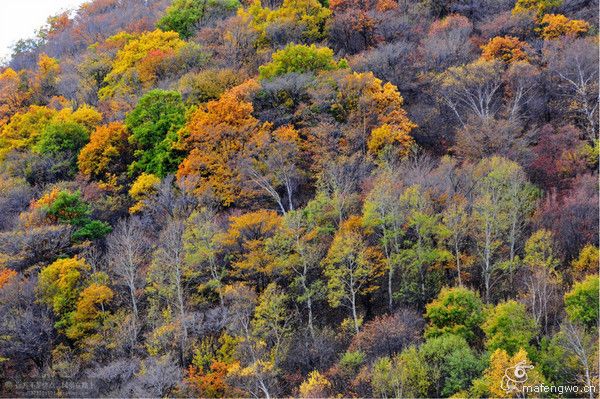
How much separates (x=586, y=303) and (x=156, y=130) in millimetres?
32432

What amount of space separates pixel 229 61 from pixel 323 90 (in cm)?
1576

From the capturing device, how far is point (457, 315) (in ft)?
107

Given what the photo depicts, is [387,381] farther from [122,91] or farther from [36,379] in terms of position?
[122,91]

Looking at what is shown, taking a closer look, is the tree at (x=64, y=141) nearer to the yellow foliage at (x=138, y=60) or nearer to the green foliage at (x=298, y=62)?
the yellow foliage at (x=138, y=60)

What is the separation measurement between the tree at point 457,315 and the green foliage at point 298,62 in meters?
25.0

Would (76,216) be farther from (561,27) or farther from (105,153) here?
→ (561,27)

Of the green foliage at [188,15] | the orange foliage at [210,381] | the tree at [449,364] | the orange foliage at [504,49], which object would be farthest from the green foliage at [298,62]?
the tree at [449,364]

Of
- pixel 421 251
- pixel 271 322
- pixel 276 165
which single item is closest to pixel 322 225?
pixel 421 251

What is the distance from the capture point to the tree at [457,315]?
106ft

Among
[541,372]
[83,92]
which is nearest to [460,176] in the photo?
[541,372]

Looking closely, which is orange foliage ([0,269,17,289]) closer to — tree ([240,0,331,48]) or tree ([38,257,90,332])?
tree ([38,257,90,332])

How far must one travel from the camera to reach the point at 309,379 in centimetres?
3191

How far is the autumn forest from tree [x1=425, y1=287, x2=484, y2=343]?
98 mm

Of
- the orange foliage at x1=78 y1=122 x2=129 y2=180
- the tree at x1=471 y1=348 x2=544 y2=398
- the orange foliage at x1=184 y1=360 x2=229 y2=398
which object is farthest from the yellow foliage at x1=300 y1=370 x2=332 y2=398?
the orange foliage at x1=78 y1=122 x2=129 y2=180
